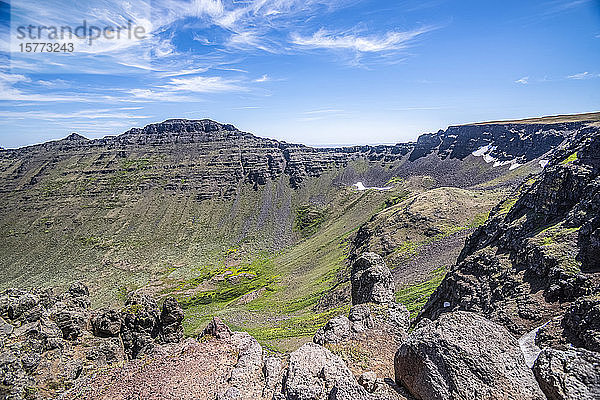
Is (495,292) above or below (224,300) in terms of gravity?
above

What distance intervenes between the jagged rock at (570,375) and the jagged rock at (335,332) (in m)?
13.7

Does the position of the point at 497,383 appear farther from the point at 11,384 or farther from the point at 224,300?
the point at 224,300

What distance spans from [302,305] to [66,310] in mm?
51014

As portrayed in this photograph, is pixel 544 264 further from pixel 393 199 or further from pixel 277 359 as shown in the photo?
pixel 393 199

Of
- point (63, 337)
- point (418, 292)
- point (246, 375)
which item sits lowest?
point (418, 292)

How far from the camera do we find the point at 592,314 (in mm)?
16812

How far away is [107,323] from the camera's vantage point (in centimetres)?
3959

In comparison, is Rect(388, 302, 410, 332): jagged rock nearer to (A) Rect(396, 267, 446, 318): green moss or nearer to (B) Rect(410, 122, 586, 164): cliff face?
(A) Rect(396, 267, 446, 318): green moss

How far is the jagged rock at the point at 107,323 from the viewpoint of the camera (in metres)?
39.4

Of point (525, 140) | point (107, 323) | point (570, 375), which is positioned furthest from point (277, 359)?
point (525, 140)

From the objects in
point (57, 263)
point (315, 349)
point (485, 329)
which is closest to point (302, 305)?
point (315, 349)

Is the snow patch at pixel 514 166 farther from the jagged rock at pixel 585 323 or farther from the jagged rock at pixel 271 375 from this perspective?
the jagged rock at pixel 271 375

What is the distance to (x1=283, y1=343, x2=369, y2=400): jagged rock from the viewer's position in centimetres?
1371

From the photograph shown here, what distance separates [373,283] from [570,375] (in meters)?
21.6
